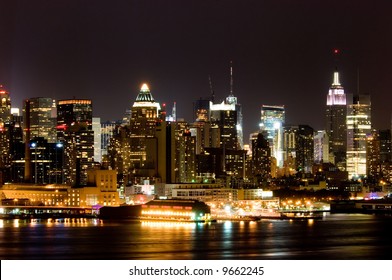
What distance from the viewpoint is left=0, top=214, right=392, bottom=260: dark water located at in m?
24.6

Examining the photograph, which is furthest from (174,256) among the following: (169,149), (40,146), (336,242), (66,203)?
(40,146)

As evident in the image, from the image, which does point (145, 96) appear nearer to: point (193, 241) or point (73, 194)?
point (73, 194)

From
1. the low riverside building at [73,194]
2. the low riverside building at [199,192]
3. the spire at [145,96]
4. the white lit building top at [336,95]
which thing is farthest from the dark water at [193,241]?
the white lit building top at [336,95]

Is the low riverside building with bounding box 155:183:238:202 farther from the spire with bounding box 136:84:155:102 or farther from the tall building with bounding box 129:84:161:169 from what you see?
the spire with bounding box 136:84:155:102

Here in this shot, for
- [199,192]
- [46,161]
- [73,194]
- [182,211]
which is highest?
[46,161]

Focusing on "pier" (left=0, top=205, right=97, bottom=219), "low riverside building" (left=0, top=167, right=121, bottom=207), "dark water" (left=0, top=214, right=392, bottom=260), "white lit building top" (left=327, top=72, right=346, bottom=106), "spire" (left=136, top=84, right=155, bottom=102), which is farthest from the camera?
"white lit building top" (left=327, top=72, right=346, bottom=106)

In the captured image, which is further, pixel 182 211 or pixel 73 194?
pixel 73 194

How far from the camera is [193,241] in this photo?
93.0 ft

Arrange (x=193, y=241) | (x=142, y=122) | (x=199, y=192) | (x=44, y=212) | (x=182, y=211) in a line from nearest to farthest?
(x=193, y=241) < (x=182, y=211) < (x=44, y=212) < (x=199, y=192) < (x=142, y=122)

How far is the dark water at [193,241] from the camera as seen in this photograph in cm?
2456

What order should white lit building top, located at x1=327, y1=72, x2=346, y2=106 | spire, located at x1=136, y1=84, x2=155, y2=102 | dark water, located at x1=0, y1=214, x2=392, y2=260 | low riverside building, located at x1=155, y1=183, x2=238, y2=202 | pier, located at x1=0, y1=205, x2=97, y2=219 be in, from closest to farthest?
dark water, located at x1=0, y1=214, x2=392, y2=260 → pier, located at x1=0, y1=205, x2=97, y2=219 → low riverside building, located at x1=155, y1=183, x2=238, y2=202 → spire, located at x1=136, y1=84, x2=155, y2=102 → white lit building top, located at x1=327, y1=72, x2=346, y2=106

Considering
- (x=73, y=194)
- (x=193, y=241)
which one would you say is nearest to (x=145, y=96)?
(x=73, y=194)

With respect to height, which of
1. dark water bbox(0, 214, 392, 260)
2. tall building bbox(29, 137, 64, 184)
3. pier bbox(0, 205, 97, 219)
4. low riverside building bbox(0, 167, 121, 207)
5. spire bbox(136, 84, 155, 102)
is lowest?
dark water bbox(0, 214, 392, 260)

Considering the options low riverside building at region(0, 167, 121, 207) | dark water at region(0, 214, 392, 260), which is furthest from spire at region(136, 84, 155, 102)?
dark water at region(0, 214, 392, 260)
